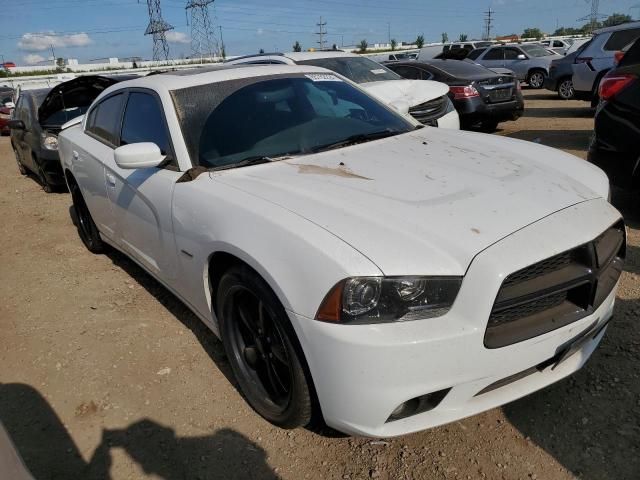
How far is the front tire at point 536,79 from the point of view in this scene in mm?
17778

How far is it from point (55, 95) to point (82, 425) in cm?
665

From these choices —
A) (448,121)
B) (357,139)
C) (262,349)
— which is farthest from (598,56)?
(262,349)

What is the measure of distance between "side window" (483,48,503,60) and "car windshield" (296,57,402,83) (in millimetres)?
12436

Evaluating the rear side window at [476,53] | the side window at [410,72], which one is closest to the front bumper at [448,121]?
the side window at [410,72]

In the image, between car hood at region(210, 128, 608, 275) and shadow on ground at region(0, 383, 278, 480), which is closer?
car hood at region(210, 128, 608, 275)

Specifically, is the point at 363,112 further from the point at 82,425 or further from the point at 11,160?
the point at 11,160

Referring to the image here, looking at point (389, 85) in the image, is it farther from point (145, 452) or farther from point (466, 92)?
point (145, 452)

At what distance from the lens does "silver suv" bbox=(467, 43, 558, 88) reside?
17688 millimetres

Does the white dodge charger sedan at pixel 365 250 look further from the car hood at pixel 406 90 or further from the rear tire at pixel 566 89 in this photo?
the rear tire at pixel 566 89

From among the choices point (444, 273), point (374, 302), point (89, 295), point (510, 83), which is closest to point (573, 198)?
point (444, 273)

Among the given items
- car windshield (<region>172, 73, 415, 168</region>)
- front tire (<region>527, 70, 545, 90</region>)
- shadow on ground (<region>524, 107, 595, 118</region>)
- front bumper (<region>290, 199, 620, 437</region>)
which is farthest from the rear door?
front tire (<region>527, 70, 545, 90</region>)

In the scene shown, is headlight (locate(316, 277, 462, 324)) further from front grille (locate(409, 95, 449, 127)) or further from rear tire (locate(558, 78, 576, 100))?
rear tire (locate(558, 78, 576, 100))

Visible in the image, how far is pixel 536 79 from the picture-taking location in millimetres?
17906

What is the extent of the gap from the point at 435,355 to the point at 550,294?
541 mm
